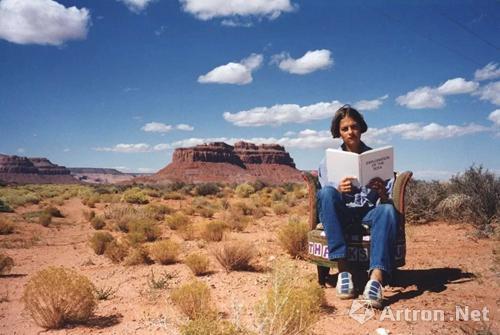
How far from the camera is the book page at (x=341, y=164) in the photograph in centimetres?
366

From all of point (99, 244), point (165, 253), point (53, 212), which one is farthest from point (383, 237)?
point (53, 212)

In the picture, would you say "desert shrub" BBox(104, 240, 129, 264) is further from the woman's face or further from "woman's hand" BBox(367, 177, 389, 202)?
"woman's hand" BBox(367, 177, 389, 202)

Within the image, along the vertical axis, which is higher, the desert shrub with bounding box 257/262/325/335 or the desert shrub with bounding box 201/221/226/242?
the desert shrub with bounding box 257/262/325/335

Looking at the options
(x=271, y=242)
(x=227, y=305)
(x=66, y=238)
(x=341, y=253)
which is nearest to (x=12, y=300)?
(x=227, y=305)

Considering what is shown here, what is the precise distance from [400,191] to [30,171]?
491ft

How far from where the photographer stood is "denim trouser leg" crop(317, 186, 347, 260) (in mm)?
3840

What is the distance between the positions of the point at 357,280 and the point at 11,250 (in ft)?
26.8

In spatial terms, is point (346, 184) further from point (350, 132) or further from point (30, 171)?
point (30, 171)

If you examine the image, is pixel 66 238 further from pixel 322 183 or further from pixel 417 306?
pixel 417 306

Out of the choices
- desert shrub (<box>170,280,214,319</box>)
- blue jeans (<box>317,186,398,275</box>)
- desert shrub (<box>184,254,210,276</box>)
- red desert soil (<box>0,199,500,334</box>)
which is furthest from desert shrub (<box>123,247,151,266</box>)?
blue jeans (<box>317,186,398,275</box>)

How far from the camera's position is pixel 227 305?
408cm

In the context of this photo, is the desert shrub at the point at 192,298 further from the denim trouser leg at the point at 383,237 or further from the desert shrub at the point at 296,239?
the desert shrub at the point at 296,239

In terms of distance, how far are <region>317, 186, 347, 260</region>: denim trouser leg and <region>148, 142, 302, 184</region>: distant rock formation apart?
95.6 metres

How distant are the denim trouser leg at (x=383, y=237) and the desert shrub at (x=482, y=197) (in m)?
4.91
